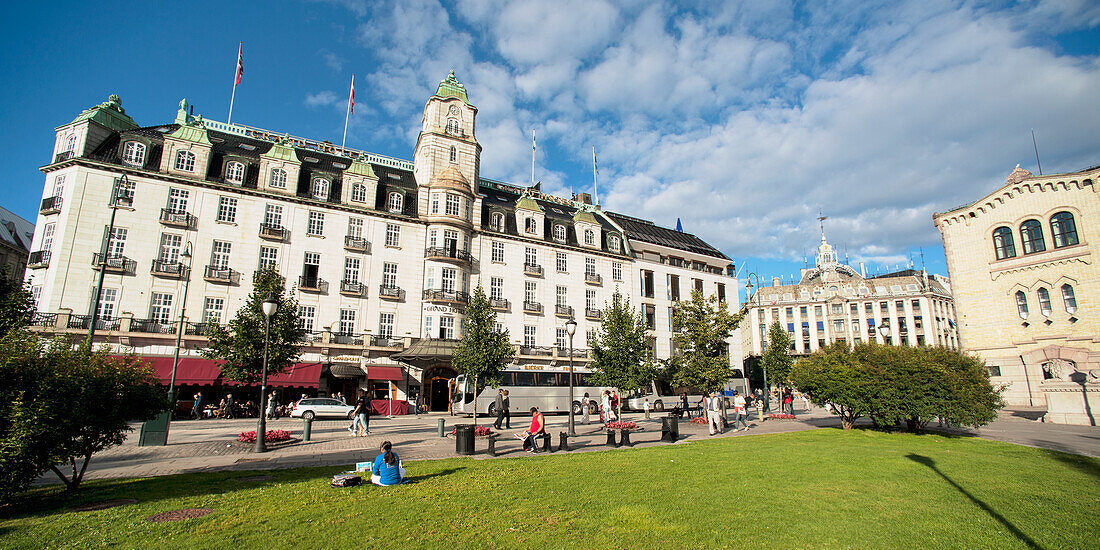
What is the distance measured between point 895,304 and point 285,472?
105473 millimetres

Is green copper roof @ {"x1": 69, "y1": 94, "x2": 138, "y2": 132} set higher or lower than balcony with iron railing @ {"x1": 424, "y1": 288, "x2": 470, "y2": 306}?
higher

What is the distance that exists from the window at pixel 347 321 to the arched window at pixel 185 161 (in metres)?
14.9

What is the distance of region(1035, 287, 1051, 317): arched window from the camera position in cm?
3588

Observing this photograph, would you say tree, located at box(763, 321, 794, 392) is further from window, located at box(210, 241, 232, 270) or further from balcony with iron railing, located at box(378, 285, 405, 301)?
window, located at box(210, 241, 232, 270)

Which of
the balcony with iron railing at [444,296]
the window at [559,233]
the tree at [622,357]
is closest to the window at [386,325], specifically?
the balcony with iron railing at [444,296]

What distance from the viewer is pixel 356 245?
38.8 m

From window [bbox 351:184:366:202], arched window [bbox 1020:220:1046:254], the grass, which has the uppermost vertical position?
window [bbox 351:184:366:202]

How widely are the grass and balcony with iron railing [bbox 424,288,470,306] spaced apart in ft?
86.7

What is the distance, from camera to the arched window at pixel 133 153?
1371 inches

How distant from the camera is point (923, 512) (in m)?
8.70

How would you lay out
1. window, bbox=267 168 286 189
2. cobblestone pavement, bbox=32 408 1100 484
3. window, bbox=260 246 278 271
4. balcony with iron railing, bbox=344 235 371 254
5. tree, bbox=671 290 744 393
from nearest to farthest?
cobblestone pavement, bbox=32 408 1100 484 → tree, bbox=671 290 744 393 → window, bbox=260 246 278 271 → window, bbox=267 168 286 189 → balcony with iron railing, bbox=344 235 371 254

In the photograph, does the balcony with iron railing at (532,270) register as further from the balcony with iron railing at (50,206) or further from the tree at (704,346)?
the balcony with iron railing at (50,206)

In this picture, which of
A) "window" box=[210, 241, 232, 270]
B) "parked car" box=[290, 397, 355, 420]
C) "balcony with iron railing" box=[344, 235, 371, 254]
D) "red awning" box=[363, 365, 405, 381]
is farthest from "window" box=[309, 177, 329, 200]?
"parked car" box=[290, 397, 355, 420]

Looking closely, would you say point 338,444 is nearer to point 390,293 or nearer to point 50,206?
point 390,293
